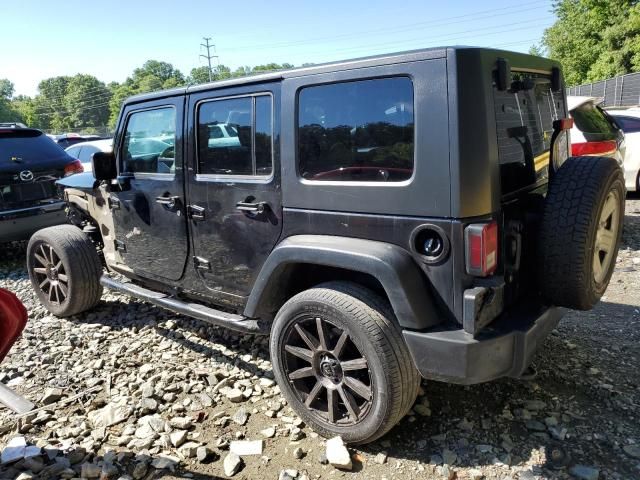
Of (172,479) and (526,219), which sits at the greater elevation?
(526,219)

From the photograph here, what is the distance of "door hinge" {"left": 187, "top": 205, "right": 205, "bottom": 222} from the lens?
3.31m

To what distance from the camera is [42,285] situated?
4738 millimetres

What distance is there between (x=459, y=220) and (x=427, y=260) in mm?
240

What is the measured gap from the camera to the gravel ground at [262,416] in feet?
8.43

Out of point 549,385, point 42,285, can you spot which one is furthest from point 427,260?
point 42,285

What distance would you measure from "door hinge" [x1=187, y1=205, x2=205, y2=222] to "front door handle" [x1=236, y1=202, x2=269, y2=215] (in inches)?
14.6

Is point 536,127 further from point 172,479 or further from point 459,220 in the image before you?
point 172,479

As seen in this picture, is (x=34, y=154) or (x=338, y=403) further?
(x=34, y=154)

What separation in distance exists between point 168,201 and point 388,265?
73.9 inches

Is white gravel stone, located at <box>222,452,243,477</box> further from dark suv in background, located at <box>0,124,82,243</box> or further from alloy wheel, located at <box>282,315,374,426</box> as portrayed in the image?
dark suv in background, located at <box>0,124,82,243</box>

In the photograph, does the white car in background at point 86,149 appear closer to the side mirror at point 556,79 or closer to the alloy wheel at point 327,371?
the alloy wheel at point 327,371

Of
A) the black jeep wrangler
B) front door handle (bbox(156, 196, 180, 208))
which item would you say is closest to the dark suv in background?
front door handle (bbox(156, 196, 180, 208))

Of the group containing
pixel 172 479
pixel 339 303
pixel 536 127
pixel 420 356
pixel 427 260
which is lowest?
pixel 172 479

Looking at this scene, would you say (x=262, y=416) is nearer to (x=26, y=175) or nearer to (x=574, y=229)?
(x=574, y=229)
